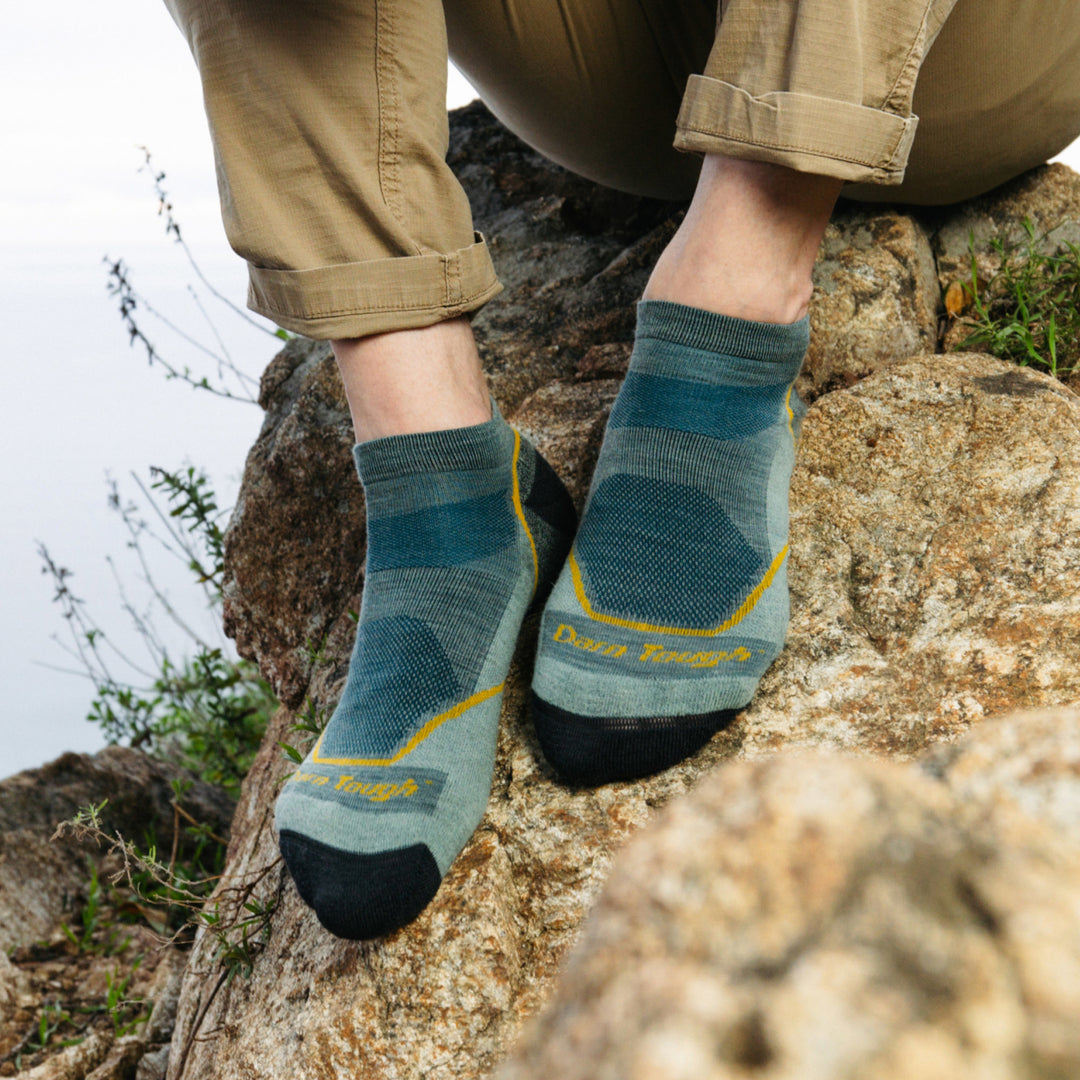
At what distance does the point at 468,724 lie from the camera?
1214mm

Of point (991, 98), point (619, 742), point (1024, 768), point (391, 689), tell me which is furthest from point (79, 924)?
point (991, 98)

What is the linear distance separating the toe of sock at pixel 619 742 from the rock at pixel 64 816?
1.71 metres

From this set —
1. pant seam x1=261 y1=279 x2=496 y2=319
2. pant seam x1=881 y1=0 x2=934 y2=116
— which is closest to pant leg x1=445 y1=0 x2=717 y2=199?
pant seam x1=881 y1=0 x2=934 y2=116

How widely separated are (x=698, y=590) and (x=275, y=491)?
1.15 metres

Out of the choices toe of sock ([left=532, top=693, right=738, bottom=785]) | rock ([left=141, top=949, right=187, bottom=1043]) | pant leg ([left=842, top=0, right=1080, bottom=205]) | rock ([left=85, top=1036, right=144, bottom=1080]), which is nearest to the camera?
toe of sock ([left=532, top=693, right=738, bottom=785])

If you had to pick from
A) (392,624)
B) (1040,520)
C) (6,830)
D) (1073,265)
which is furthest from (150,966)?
(1073,265)

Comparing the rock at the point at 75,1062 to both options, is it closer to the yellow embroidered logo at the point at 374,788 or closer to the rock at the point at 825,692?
the rock at the point at 825,692

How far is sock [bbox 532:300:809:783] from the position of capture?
1.17 metres

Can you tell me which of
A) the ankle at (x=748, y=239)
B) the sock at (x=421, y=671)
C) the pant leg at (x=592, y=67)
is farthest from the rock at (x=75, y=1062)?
the pant leg at (x=592, y=67)

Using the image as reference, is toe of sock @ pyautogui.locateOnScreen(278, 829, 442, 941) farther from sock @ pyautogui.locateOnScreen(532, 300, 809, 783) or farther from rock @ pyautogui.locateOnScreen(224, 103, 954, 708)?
rock @ pyautogui.locateOnScreen(224, 103, 954, 708)

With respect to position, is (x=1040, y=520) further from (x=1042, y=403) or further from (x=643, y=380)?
(x=643, y=380)

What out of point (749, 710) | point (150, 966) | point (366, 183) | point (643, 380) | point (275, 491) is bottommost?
point (150, 966)

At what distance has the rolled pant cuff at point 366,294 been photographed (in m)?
1.38

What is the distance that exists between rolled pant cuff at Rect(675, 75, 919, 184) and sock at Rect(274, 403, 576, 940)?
20.0 inches
